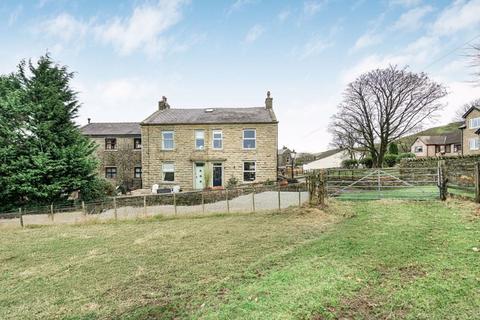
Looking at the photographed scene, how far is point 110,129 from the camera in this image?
26172 mm

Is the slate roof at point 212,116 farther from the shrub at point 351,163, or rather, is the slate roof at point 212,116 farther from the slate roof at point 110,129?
the shrub at point 351,163

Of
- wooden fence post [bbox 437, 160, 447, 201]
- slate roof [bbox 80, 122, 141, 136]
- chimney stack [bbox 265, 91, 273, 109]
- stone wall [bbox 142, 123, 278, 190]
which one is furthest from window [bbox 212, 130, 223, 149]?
wooden fence post [bbox 437, 160, 447, 201]

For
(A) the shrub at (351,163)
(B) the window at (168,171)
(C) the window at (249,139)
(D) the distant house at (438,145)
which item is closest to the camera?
(C) the window at (249,139)

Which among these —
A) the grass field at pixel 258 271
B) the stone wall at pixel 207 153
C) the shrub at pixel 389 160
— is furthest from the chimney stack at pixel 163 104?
the shrub at pixel 389 160

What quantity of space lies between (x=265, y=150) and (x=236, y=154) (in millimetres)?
2479

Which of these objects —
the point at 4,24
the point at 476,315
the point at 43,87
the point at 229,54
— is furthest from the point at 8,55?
the point at 476,315

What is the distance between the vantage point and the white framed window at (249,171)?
21.6m

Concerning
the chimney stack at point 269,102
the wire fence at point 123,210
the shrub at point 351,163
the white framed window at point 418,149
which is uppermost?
the chimney stack at point 269,102

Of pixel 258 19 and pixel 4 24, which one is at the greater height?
pixel 258 19

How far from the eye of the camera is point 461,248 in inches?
195

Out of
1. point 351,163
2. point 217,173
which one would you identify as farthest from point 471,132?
point 217,173

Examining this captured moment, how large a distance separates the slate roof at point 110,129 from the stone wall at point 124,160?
65 centimetres

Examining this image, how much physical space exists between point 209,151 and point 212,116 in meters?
3.37

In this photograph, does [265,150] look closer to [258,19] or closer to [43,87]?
[258,19]
